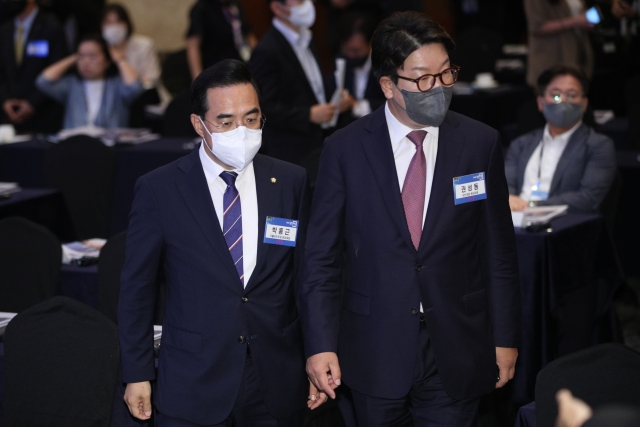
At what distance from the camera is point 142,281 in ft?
8.36

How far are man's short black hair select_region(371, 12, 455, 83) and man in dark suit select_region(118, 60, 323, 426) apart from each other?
39cm

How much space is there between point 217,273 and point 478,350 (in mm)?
771

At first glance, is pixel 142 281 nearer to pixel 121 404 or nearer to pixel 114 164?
pixel 121 404

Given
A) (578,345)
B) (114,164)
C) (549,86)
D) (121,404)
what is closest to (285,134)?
(114,164)

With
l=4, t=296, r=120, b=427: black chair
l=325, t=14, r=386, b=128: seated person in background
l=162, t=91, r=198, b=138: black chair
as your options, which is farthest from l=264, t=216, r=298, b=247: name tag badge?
l=162, t=91, r=198, b=138: black chair

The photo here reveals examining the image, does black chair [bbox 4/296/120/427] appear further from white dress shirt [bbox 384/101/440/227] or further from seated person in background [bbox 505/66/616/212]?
seated person in background [bbox 505/66/616/212]

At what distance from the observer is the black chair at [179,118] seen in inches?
272

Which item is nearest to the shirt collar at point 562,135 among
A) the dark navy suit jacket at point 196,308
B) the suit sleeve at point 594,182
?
the suit sleeve at point 594,182

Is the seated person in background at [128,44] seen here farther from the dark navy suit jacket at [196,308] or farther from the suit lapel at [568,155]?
the dark navy suit jacket at [196,308]

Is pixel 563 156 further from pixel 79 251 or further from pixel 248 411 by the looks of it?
pixel 248 411

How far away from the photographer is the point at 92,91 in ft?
23.4

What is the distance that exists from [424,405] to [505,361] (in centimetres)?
27

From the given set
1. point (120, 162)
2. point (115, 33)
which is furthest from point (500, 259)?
point (115, 33)

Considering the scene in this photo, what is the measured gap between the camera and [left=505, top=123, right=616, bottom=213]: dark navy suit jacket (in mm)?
4625
